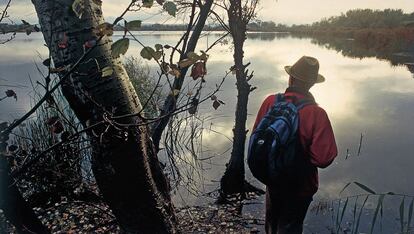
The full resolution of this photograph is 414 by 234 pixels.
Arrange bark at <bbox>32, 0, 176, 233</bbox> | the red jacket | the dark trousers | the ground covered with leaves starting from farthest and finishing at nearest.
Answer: the ground covered with leaves < the dark trousers < the red jacket < bark at <bbox>32, 0, 176, 233</bbox>

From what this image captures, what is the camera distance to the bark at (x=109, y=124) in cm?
170

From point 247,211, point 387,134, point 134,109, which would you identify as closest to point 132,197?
point 134,109

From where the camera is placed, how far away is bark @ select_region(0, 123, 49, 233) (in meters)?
1.71

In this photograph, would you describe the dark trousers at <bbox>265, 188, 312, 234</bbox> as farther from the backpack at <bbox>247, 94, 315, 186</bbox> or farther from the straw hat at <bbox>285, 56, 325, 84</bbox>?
the straw hat at <bbox>285, 56, 325, 84</bbox>

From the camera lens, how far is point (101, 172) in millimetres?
2127

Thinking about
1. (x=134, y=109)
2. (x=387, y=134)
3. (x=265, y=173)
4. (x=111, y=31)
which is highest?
(x=111, y=31)

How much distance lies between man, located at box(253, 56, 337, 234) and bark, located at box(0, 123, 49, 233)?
183cm

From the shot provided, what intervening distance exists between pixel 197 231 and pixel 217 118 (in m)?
5.06

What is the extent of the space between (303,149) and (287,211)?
0.63 metres

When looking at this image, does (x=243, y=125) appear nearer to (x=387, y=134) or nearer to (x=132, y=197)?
(x=132, y=197)

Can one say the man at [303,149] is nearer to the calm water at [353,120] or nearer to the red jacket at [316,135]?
the red jacket at [316,135]

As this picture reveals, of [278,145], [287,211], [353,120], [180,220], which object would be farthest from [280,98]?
[353,120]

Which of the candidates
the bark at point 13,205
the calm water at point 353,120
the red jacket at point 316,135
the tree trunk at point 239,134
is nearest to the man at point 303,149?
the red jacket at point 316,135

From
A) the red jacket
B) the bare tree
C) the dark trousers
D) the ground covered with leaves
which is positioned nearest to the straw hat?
the red jacket
